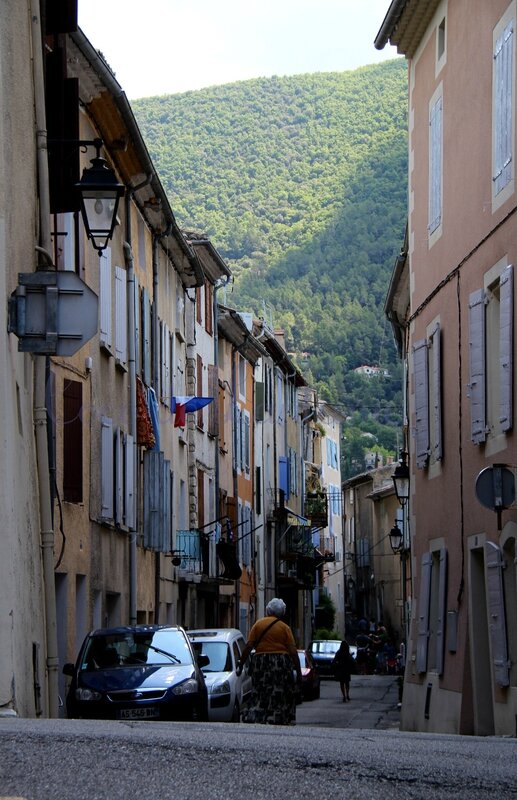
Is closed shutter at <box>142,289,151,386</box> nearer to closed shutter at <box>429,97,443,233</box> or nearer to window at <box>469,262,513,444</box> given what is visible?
closed shutter at <box>429,97,443,233</box>

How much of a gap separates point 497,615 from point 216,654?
652 cm

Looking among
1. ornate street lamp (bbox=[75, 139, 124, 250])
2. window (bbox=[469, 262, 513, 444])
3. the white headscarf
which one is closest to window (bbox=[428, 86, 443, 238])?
window (bbox=[469, 262, 513, 444])

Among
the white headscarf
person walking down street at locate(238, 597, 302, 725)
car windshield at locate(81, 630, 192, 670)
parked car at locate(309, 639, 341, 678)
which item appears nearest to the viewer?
person walking down street at locate(238, 597, 302, 725)

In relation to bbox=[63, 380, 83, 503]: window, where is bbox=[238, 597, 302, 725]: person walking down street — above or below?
below

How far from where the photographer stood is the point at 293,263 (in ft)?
450

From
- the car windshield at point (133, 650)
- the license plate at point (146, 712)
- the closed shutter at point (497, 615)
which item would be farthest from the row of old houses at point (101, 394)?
the closed shutter at point (497, 615)

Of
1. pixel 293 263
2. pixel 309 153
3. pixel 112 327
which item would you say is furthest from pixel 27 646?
pixel 309 153

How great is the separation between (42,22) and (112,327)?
815 centimetres

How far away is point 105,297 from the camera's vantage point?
23812 mm

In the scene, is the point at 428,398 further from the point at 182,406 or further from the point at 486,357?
the point at 182,406

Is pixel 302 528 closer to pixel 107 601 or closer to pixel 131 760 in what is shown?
pixel 107 601

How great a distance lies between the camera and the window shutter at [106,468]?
77.3ft

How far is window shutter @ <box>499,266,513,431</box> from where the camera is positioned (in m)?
16.0

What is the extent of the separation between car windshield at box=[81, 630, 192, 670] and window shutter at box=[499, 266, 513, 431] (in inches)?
180
